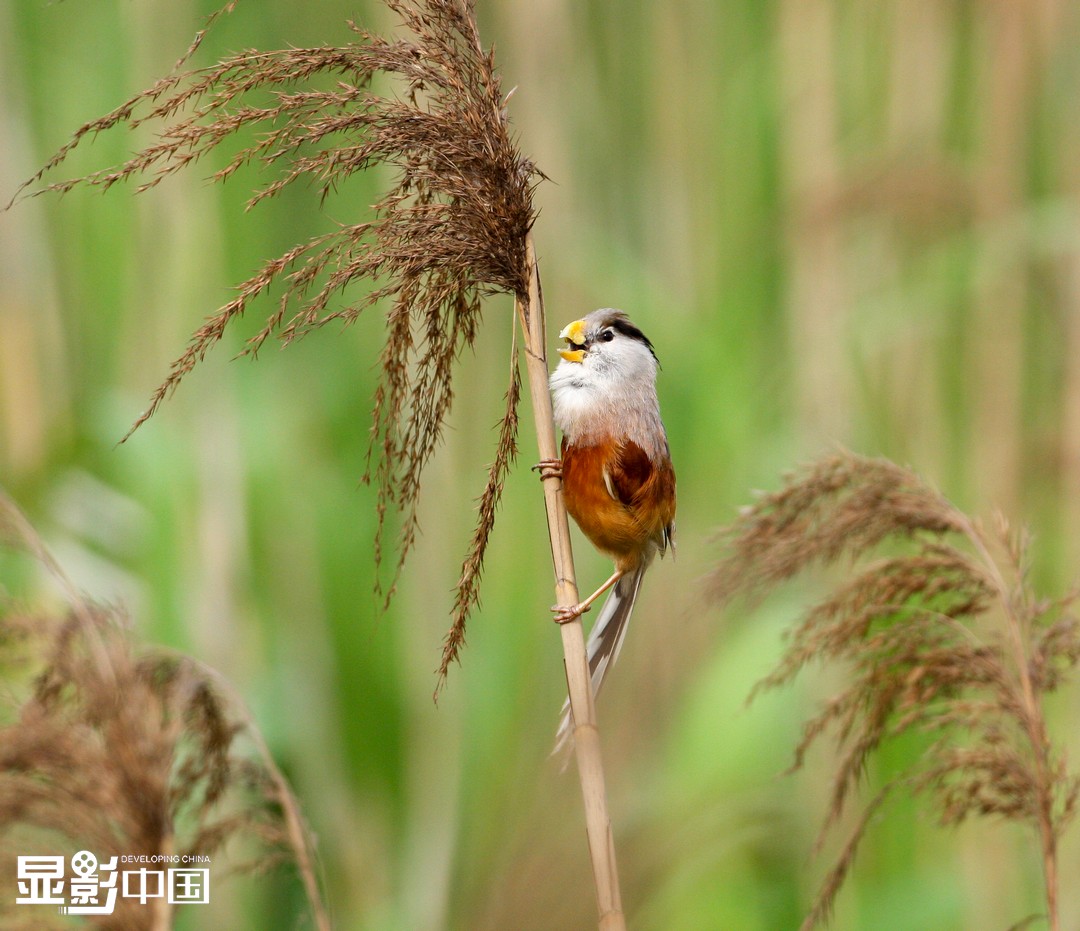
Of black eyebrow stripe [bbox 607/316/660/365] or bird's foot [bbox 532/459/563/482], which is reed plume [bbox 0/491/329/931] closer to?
bird's foot [bbox 532/459/563/482]

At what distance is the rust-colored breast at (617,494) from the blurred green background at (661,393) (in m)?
0.75

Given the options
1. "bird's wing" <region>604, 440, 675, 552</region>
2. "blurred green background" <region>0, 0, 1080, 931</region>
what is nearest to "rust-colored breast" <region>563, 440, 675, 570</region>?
"bird's wing" <region>604, 440, 675, 552</region>

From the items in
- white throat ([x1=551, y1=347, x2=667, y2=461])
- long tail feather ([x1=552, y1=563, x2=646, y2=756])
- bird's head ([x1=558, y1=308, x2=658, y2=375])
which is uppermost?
bird's head ([x1=558, y1=308, x2=658, y2=375])

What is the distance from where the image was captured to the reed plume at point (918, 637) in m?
1.08

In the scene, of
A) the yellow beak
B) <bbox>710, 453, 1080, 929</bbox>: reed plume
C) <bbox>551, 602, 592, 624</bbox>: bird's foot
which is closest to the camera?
<bbox>551, 602, 592, 624</bbox>: bird's foot

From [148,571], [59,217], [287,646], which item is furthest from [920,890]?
[59,217]

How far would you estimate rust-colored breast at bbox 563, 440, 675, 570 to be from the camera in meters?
1.26

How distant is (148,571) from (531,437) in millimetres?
840

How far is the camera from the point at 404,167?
3.16 feet

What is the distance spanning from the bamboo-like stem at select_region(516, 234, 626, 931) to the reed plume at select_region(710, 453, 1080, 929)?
31cm

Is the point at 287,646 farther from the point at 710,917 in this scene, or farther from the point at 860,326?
the point at 860,326

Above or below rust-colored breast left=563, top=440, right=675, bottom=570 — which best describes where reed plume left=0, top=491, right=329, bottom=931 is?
below

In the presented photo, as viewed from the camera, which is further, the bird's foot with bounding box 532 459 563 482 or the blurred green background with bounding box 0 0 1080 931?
the blurred green background with bounding box 0 0 1080 931

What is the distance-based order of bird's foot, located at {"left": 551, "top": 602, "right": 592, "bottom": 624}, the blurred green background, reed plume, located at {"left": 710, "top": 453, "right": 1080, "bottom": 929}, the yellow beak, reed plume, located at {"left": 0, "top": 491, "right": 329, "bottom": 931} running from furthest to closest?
1. the blurred green background
2. the yellow beak
3. reed plume, located at {"left": 710, "top": 453, "right": 1080, "bottom": 929}
4. bird's foot, located at {"left": 551, "top": 602, "right": 592, "bottom": 624}
5. reed plume, located at {"left": 0, "top": 491, "right": 329, "bottom": 931}
